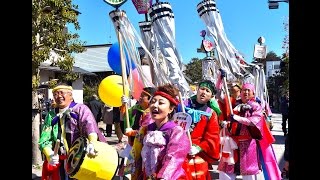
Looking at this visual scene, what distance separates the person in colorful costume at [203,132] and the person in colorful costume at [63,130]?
35.9 inches

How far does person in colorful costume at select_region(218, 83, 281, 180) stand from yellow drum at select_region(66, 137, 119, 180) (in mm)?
1745

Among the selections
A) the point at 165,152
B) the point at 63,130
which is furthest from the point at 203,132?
the point at 63,130

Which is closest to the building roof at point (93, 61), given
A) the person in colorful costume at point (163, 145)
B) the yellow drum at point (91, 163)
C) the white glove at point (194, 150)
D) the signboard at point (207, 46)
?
the signboard at point (207, 46)

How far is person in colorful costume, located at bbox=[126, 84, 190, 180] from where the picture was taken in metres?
2.85

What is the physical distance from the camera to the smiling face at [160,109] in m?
3.06

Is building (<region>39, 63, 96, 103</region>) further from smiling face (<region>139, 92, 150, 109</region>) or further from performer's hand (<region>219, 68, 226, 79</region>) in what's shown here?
performer's hand (<region>219, 68, 226, 79</region>)

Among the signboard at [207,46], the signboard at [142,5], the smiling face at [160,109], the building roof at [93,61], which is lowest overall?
the smiling face at [160,109]

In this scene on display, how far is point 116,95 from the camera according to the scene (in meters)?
5.75

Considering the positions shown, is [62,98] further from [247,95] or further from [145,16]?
[247,95]

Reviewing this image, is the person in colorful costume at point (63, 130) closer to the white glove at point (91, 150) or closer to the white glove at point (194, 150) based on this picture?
the white glove at point (91, 150)

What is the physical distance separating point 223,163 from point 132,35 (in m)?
1.91

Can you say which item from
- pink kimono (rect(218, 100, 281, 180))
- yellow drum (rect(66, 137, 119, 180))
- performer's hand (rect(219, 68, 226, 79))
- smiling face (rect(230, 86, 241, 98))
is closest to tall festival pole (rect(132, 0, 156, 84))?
performer's hand (rect(219, 68, 226, 79))
